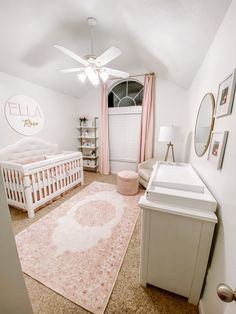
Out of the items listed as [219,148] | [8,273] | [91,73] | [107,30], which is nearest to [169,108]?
[107,30]

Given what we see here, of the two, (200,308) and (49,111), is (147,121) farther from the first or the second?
(200,308)

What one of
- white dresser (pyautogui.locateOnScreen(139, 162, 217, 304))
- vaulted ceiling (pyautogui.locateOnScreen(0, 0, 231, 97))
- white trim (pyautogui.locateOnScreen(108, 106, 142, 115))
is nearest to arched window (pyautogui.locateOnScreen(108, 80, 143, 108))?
white trim (pyautogui.locateOnScreen(108, 106, 142, 115))

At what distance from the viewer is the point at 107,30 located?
1.99 m

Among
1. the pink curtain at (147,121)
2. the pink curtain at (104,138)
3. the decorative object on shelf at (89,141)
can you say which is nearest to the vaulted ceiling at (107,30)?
the pink curtain at (147,121)

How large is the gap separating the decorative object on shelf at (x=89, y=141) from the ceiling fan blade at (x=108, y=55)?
2251 mm

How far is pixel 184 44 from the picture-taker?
159cm

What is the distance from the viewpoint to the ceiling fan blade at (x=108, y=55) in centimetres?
Answer: 155

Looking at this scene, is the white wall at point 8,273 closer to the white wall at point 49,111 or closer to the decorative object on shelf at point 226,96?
the decorative object on shelf at point 226,96

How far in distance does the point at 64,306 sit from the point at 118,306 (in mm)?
Answer: 425

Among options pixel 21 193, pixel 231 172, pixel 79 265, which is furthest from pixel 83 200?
pixel 231 172

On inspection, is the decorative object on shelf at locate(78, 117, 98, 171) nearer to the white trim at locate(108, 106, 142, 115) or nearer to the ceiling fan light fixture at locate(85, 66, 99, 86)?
the white trim at locate(108, 106, 142, 115)

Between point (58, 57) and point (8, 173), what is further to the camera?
point (58, 57)

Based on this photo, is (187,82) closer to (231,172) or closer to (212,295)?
(231,172)

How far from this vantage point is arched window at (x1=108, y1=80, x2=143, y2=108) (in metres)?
3.54
